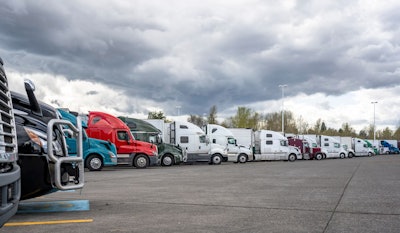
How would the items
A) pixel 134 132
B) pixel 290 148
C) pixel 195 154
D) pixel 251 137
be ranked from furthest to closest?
pixel 290 148, pixel 251 137, pixel 195 154, pixel 134 132

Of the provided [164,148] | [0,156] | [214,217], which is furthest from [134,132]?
[0,156]

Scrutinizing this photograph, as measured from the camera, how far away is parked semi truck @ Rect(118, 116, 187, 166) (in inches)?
1063

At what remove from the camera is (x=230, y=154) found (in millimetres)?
34375

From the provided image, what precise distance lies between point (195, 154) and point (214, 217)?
2368cm

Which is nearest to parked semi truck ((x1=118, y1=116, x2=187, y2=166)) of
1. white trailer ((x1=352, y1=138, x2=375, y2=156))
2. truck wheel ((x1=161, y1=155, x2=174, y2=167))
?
truck wheel ((x1=161, y1=155, x2=174, y2=167))

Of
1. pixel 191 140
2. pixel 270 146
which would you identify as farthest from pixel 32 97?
pixel 270 146

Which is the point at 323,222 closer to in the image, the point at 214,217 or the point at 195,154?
the point at 214,217

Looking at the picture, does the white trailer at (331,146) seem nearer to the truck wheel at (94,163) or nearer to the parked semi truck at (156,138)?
the parked semi truck at (156,138)

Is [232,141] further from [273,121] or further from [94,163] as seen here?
[273,121]

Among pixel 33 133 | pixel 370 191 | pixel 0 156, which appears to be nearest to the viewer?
pixel 0 156

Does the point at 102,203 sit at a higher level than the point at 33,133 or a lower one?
lower

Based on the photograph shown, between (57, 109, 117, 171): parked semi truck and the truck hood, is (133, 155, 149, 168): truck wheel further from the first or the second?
(57, 109, 117, 171): parked semi truck

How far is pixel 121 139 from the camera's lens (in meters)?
24.6

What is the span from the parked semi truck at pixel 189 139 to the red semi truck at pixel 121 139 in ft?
16.1
